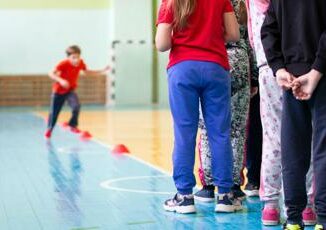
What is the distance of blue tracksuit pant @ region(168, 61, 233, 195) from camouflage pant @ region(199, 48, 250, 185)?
0.33 metres

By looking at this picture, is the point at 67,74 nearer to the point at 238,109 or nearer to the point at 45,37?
the point at 238,109

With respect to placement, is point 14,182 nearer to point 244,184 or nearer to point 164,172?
point 164,172

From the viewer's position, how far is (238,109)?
4.89m

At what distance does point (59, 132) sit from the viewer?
36.9 ft

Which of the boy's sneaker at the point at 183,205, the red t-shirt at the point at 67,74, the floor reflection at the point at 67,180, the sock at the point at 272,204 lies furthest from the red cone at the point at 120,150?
the sock at the point at 272,204

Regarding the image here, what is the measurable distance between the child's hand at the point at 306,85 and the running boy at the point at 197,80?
1.12m

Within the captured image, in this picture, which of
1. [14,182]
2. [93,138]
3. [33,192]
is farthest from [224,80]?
[93,138]

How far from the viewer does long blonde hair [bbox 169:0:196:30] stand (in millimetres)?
4363

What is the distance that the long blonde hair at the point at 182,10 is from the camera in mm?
4363

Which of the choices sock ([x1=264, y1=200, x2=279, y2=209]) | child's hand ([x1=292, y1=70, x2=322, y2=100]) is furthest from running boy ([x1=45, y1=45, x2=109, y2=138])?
child's hand ([x1=292, y1=70, x2=322, y2=100])

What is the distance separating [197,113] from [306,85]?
51.2 inches

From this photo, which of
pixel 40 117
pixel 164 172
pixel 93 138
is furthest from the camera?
pixel 40 117

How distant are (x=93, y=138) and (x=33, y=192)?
4.86 meters

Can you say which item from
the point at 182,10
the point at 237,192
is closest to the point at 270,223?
the point at 237,192
